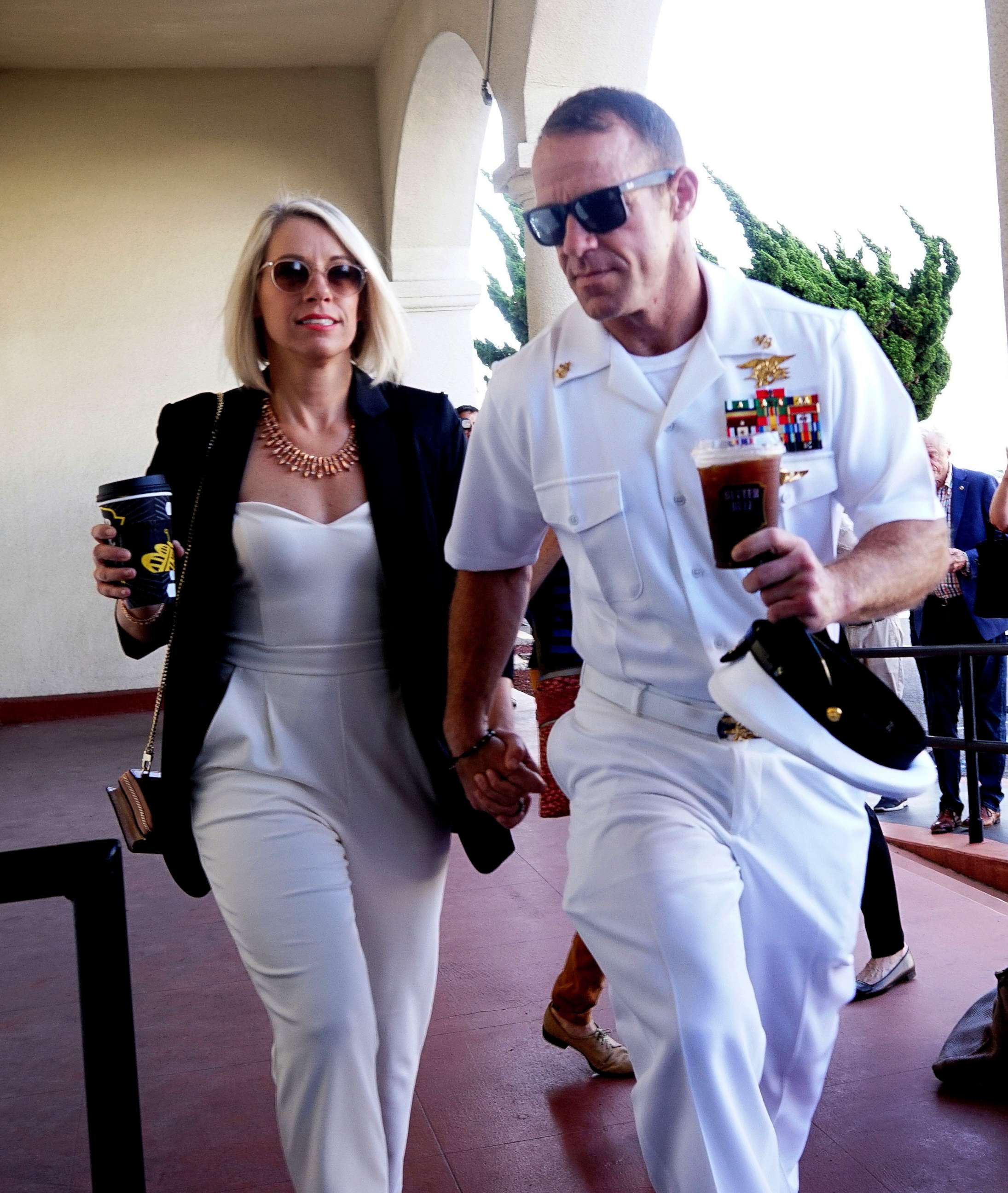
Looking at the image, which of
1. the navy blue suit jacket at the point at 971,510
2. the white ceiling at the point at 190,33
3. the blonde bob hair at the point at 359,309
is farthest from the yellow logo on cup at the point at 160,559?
the white ceiling at the point at 190,33

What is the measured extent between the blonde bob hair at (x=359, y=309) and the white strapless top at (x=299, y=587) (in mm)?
409

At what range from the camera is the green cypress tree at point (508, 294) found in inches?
808

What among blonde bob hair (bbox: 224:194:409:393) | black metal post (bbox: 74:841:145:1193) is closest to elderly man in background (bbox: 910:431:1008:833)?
blonde bob hair (bbox: 224:194:409:393)

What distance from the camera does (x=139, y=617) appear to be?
2.57 meters

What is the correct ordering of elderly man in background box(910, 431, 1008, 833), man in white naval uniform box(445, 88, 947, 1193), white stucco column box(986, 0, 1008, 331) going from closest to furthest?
man in white naval uniform box(445, 88, 947, 1193) → white stucco column box(986, 0, 1008, 331) → elderly man in background box(910, 431, 1008, 833)

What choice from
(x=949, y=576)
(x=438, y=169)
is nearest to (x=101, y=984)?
(x=949, y=576)

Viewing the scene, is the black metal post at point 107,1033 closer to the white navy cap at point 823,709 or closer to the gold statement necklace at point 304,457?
the white navy cap at point 823,709

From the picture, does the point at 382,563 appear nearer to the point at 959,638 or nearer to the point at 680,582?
the point at 680,582

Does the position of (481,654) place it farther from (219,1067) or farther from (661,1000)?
(219,1067)

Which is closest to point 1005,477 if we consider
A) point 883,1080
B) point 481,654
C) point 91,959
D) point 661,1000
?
point 883,1080

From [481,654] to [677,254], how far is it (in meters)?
0.85

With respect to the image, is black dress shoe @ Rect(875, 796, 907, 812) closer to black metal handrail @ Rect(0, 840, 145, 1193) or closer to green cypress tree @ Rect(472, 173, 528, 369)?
black metal handrail @ Rect(0, 840, 145, 1193)

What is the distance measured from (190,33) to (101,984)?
11.1 meters

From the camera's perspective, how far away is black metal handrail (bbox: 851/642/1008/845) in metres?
4.67
